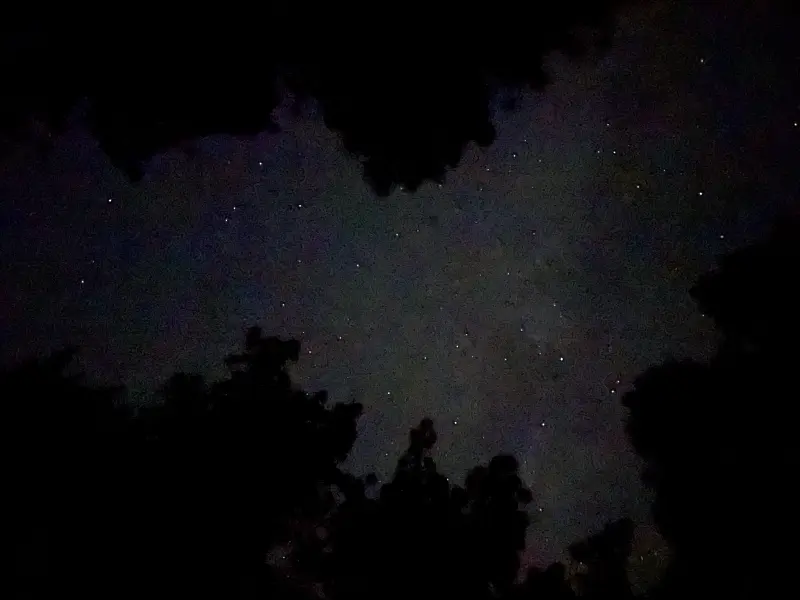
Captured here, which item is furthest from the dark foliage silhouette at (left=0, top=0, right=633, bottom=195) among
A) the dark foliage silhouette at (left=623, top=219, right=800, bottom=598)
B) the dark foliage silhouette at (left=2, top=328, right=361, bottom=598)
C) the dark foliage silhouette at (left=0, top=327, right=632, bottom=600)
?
the dark foliage silhouette at (left=623, top=219, right=800, bottom=598)

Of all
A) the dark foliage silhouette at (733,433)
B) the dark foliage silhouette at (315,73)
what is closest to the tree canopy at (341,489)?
the dark foliage silhouette at (733,433)

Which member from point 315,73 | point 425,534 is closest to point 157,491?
point 425,534

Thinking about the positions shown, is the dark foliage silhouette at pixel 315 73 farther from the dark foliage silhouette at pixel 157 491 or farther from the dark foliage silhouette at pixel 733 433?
the dark foliage silhouette at pixel 733 433

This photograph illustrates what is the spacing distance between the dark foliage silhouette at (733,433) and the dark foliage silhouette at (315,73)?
5.03 ft

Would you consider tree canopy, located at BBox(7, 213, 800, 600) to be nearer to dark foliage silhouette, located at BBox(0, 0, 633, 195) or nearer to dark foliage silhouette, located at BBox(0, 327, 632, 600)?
dark foliage silhouette, located at BBox(0, 327, 632, 600)

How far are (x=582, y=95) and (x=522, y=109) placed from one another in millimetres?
330

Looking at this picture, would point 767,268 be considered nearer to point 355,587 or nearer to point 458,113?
point 458,113

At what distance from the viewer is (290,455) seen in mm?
2955

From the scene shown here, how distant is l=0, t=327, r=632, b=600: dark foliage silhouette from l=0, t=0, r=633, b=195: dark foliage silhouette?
3.99ft

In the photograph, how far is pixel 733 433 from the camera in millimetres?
2844

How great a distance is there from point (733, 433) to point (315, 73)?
2.83 meters

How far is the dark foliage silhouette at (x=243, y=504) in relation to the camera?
280 cm

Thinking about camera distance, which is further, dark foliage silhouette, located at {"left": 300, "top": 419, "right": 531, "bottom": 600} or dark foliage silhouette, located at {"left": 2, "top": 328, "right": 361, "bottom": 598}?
dark foliage silhouette, located at {"left": 300, "top": 419, "right": 531, "bottom": 600}

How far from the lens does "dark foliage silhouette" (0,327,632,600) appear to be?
2799 millimetres
